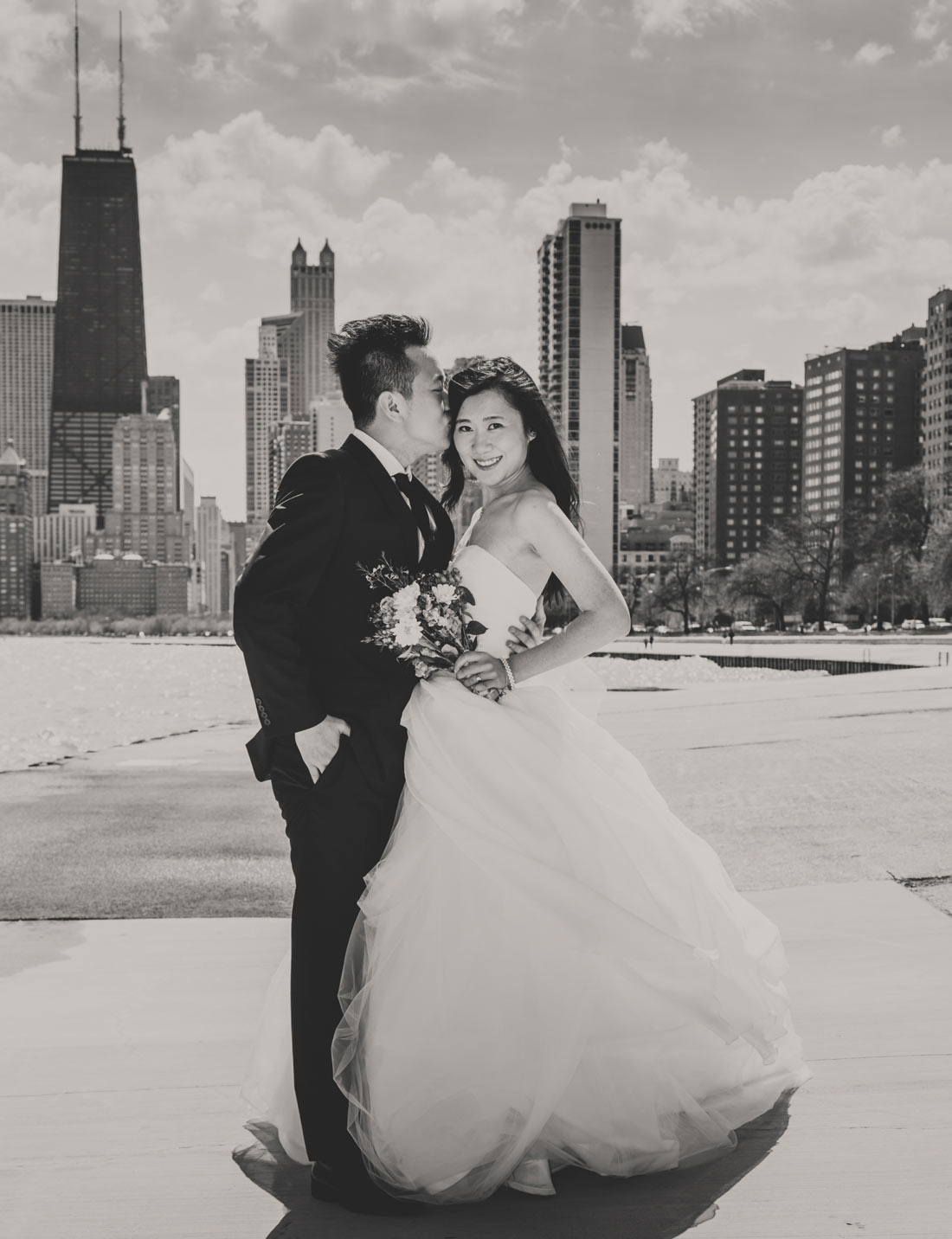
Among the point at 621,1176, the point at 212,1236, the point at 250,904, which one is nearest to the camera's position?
the point at 212,1236

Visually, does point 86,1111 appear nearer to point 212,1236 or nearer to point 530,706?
point 212,1236

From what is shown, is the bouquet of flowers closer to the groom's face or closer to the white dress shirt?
the white dress shirt

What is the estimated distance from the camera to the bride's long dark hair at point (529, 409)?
11.8 feet

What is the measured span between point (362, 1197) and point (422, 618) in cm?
146

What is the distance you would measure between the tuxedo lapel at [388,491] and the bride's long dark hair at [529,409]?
0.35 meters

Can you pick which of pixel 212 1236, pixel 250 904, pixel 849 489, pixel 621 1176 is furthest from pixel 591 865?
pixel 849 489

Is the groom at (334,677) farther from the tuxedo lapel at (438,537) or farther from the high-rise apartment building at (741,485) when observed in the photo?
the high-rise apartment building at (741,485)

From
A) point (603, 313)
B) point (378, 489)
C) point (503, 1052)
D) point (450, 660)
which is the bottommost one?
point (503, 1052)

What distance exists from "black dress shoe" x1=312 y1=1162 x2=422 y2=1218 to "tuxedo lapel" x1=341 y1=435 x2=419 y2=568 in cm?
162

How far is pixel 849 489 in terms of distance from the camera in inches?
7008

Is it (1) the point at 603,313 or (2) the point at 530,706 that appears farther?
(1) the point at 603,313

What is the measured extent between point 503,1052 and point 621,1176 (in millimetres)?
475

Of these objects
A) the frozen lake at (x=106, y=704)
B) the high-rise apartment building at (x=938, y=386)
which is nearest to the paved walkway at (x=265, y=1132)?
the frozen lake at (x=106, y=704)

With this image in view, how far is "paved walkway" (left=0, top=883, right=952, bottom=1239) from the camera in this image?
2953mm
